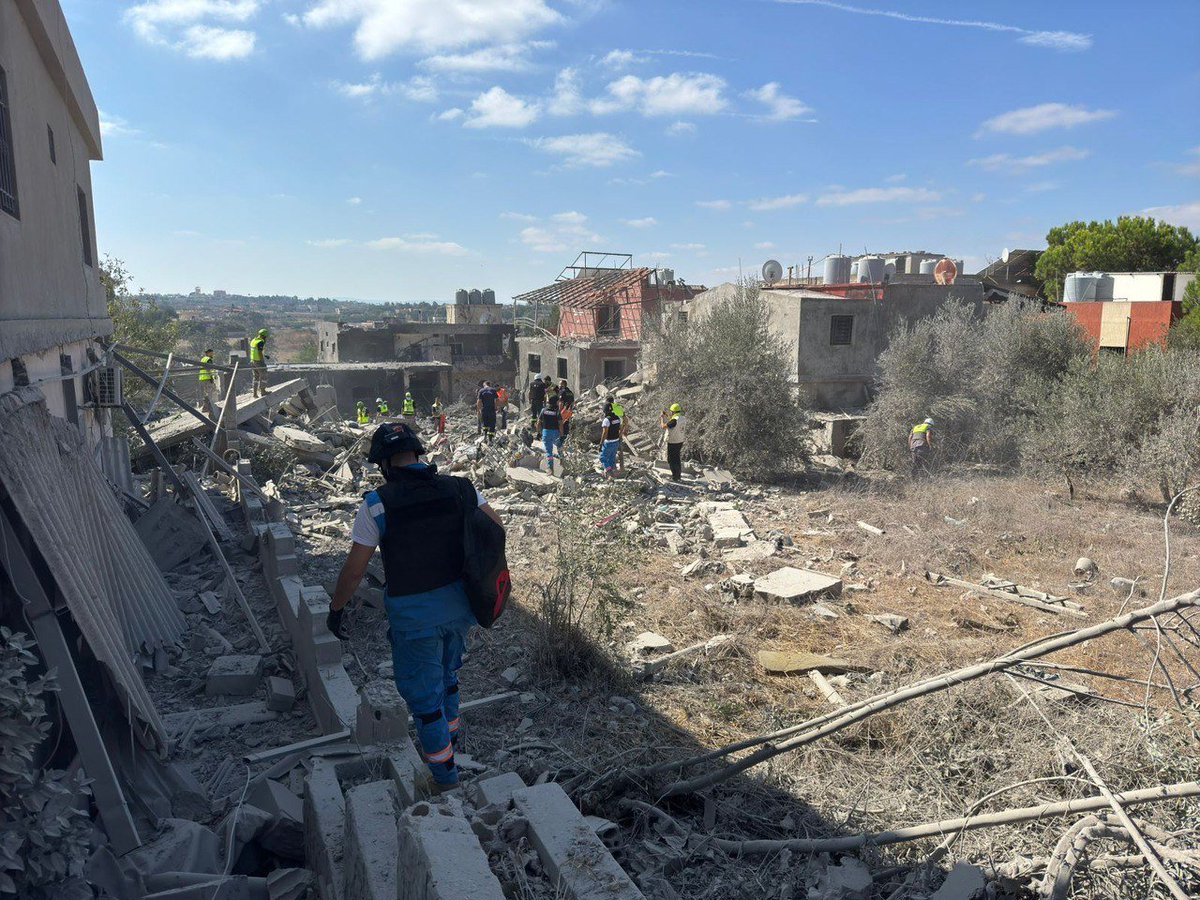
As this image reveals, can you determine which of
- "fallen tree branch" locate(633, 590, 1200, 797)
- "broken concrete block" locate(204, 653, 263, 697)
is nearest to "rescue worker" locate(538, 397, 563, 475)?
"broken concrete block" locate(204, 653, 263, 697)

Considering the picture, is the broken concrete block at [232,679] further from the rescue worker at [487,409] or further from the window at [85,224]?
the rescue worker at [487,409]

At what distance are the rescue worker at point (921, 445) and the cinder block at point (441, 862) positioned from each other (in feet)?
43.9

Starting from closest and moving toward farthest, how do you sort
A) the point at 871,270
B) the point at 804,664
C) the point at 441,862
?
the point at 441,862 < the point at 804,664 < the point at 871,270

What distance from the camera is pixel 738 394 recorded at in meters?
14.8

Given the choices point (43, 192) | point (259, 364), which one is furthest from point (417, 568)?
point (259, 364)

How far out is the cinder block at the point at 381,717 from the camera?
387 centimetres

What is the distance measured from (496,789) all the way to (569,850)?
28.8 inches

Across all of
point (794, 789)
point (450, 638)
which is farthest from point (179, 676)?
point (794, 789)

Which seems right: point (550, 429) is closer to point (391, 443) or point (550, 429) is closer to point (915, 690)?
point (391, 443)

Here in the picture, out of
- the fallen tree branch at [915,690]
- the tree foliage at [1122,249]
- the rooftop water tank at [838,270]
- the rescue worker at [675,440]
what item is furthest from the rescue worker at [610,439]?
the tree foliage at [1122,249]

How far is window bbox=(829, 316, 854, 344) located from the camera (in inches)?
752

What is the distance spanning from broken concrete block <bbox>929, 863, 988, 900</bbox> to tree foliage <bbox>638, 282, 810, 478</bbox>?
11771 mm

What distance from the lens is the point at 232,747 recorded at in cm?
485

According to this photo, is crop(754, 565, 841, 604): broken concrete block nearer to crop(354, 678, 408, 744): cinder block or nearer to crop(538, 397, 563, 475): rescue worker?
crop(354, 678, 408, 744): cinder block
